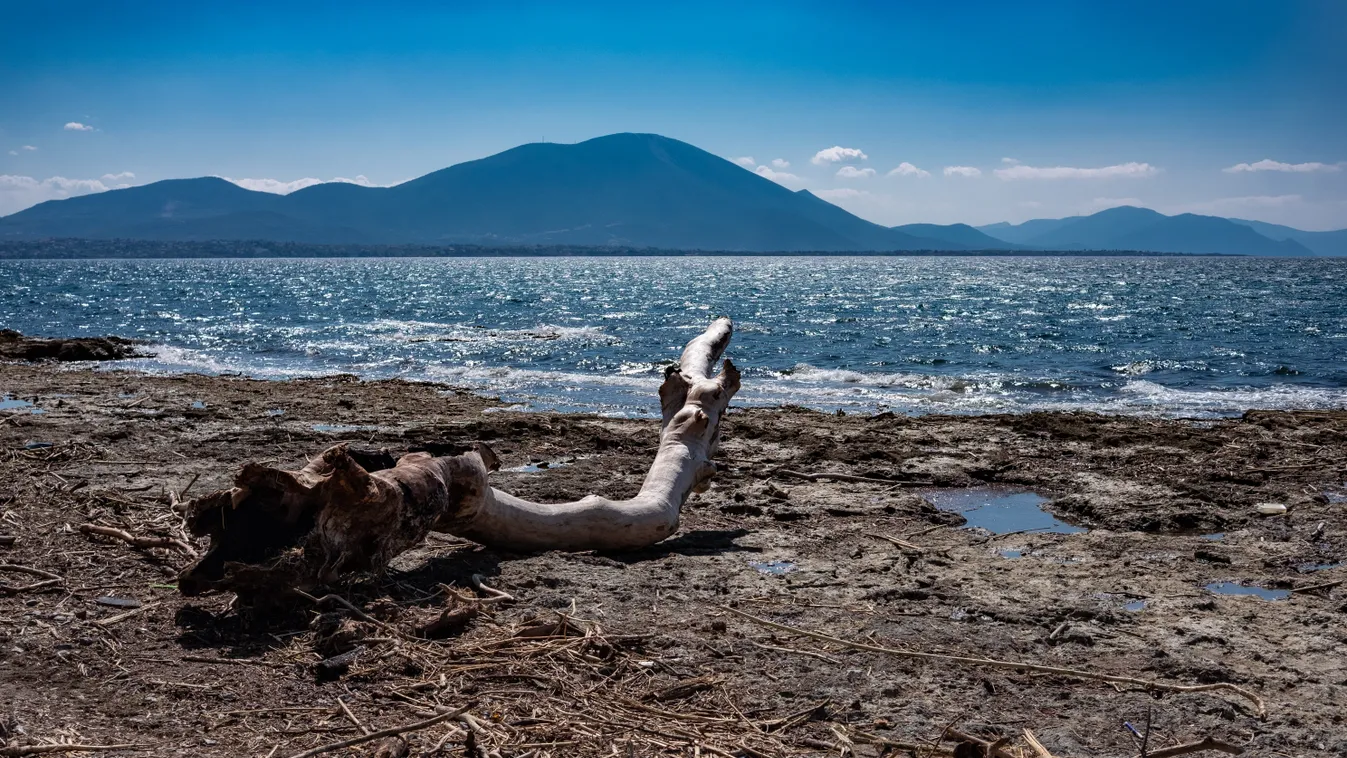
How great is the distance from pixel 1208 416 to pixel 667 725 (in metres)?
15.3

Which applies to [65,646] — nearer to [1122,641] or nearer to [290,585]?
[290,585]

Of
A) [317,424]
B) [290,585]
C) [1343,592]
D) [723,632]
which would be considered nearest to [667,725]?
[723,632]

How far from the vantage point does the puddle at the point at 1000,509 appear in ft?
26.3

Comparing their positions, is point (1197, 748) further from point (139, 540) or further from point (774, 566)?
point (139, 540)

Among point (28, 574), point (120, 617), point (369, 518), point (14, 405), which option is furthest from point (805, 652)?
point (14, 405)

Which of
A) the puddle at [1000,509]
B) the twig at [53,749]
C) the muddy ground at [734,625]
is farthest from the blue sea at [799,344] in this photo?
the twig at [53,749]

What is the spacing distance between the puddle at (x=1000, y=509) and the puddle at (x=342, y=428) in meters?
6.67

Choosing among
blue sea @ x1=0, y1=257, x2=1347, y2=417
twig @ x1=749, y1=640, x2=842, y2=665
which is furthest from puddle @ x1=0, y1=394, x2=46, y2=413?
twig @ x1=749, y1=640, x2=842, y2=665

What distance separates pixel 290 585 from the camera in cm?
470

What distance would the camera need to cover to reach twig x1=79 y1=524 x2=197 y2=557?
5.78m

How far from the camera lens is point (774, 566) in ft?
21.6

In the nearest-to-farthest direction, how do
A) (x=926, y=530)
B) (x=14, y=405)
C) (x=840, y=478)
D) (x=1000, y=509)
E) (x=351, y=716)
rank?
(x=351, y=716)
(x=926, y=530)
(x=1000, y=509)
(x=840, y=478)
(x=14, y=405)

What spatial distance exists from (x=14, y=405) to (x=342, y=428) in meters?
5.04

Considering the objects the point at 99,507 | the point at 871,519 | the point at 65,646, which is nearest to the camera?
the point at 65,646
